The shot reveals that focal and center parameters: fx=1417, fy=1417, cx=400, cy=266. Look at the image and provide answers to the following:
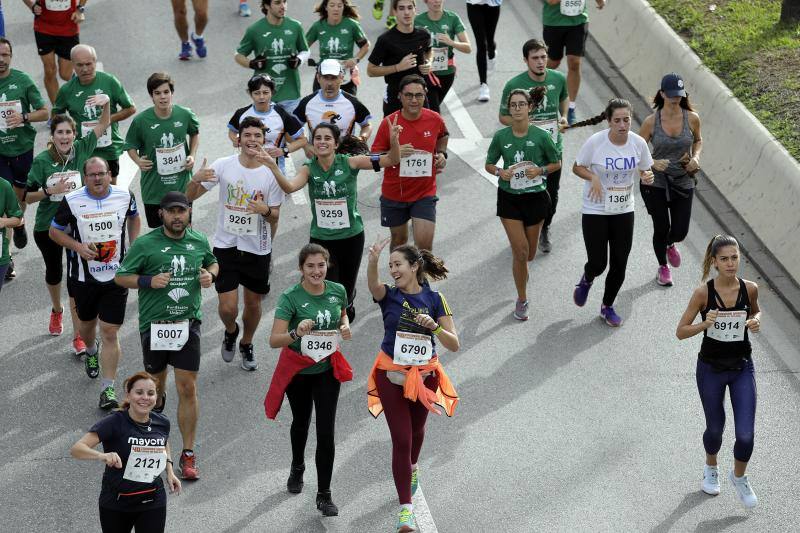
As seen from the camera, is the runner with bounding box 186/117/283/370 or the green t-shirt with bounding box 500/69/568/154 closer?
the runner with bounding box 186/117/283/370

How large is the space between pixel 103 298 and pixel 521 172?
3533 millimetres

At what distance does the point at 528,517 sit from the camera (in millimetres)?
9445

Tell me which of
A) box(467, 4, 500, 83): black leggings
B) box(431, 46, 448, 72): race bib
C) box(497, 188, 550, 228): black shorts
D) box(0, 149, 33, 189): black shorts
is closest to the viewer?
box(497, 188, 550, 228): black shorts

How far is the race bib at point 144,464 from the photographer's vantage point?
8.22 metres

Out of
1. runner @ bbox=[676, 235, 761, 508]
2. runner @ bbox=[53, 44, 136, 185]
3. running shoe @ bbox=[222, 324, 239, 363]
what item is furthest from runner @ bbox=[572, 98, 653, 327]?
runner @ bbox=[53, 44, 136, 185]

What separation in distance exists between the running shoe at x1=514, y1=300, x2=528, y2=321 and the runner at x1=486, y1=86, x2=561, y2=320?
0.39 ft

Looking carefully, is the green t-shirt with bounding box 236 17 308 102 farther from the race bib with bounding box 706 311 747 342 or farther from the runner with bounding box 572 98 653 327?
the race bib with bounding box 706 311 747 342

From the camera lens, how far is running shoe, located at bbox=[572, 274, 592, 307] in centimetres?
1206

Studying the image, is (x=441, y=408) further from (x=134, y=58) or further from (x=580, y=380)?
(x=134, y=58)

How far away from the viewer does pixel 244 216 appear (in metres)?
10.9

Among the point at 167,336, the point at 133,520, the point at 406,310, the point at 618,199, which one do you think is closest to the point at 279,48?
the point at 618,199

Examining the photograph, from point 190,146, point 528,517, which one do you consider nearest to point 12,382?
point 190,146

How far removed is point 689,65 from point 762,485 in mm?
6628

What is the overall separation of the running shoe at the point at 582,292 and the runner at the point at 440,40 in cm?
287
